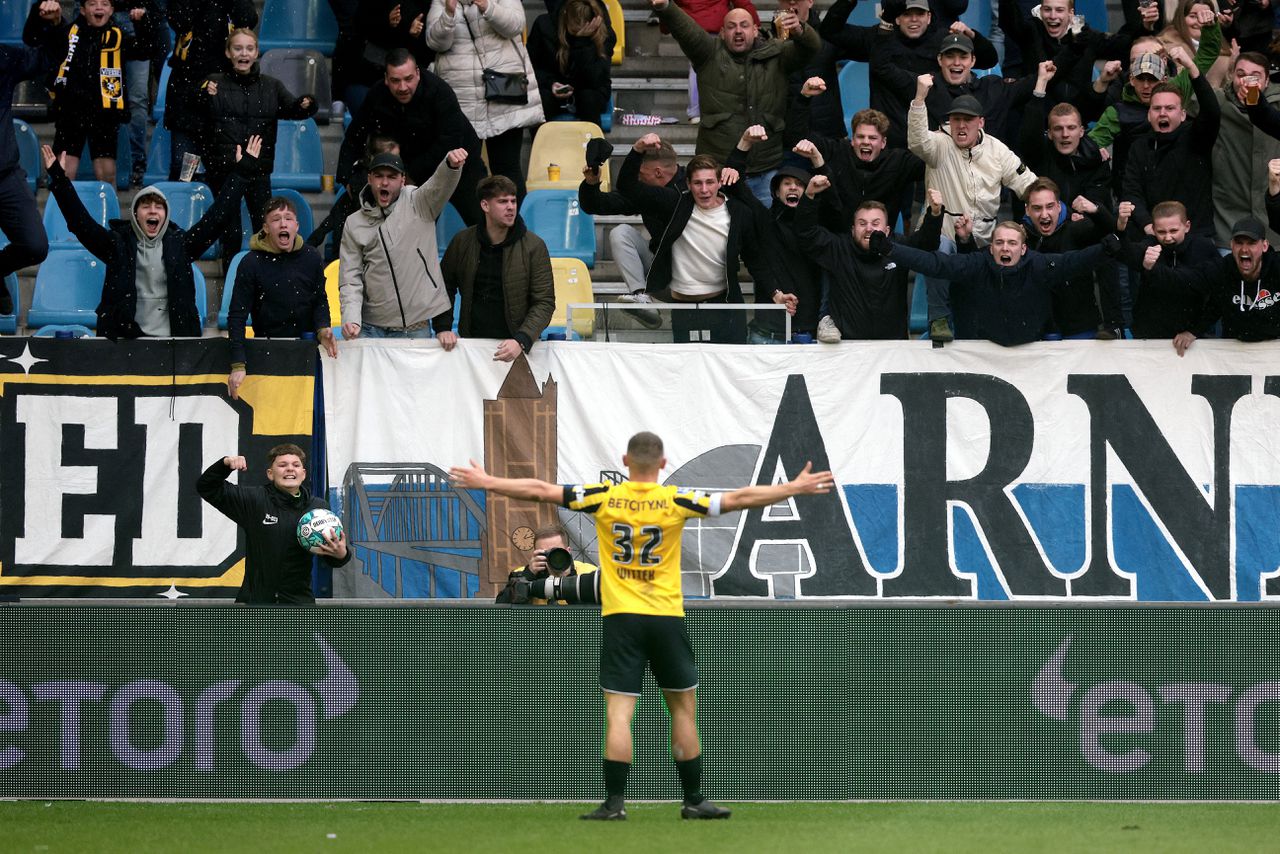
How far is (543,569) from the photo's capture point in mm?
11398

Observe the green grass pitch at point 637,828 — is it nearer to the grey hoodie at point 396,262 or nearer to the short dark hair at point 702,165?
the grey hoodie at point 396,262

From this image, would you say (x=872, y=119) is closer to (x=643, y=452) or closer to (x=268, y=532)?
(x=268, y=532)

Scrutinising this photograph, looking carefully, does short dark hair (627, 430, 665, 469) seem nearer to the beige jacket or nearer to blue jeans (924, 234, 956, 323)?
blue jeans (924, 234, 956, 323)

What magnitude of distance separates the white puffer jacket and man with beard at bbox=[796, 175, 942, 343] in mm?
3218

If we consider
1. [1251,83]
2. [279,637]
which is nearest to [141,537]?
[279,637]

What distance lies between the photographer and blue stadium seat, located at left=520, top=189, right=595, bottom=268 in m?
15.2

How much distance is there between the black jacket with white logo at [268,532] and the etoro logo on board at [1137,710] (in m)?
4.22

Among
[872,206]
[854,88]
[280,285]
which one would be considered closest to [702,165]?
[872,206]

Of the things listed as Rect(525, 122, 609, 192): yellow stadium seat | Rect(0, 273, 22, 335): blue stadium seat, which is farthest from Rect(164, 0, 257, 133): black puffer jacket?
Rect(525, 122, 609, 192): yellow stadium seat

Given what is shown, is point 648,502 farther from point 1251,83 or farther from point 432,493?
point 1251,83

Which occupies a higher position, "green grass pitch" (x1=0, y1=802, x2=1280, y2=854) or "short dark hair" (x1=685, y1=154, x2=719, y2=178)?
"short dark hair" (x1=685, y1=154, x2=719, y2=178)

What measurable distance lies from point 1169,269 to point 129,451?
7.37 m

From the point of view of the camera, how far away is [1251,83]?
13766mm

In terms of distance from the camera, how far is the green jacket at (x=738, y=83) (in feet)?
49.4
